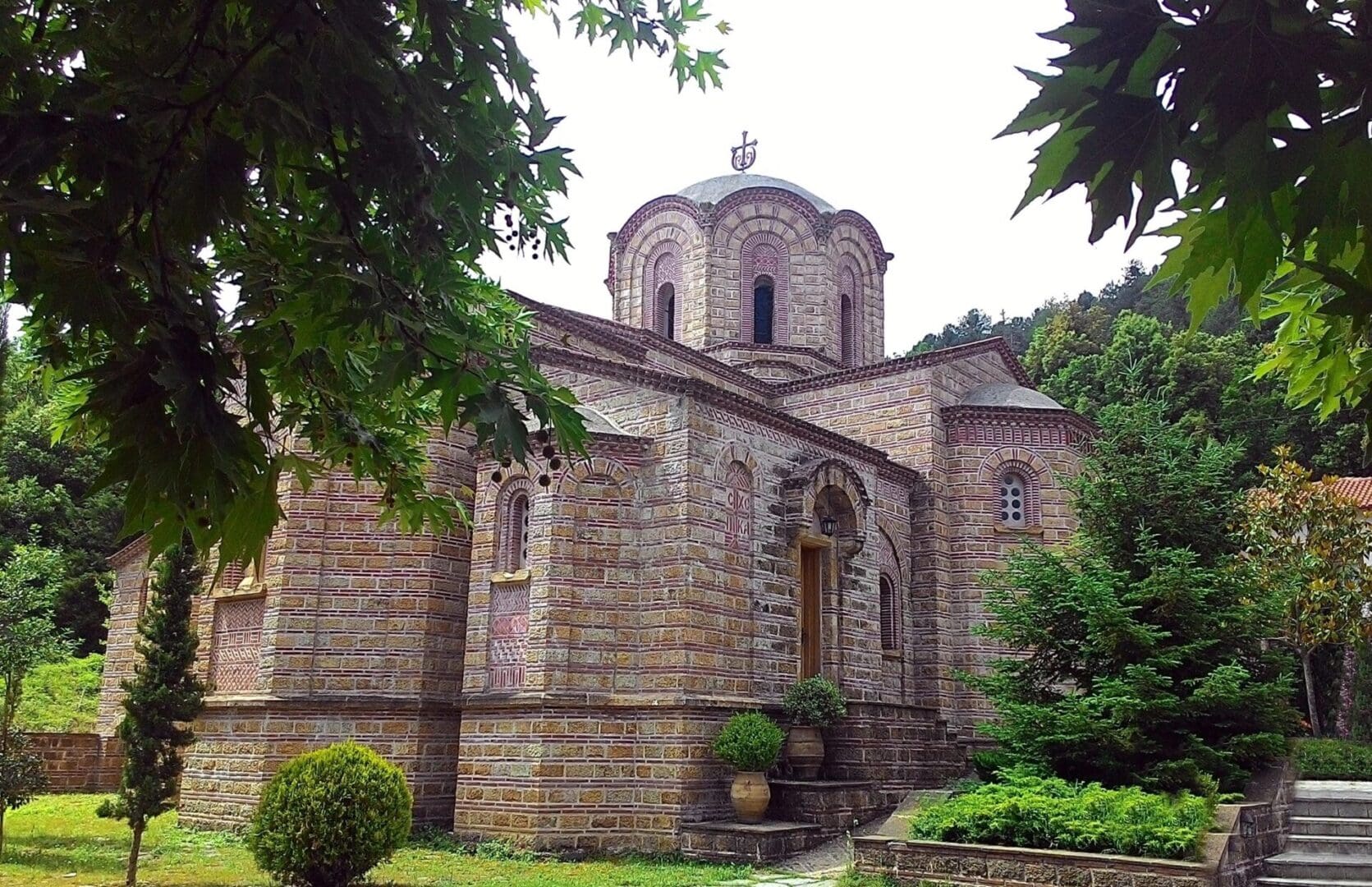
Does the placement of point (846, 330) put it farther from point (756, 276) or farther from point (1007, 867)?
point (1007, 867)

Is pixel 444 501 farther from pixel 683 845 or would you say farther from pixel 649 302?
pixel 649 302

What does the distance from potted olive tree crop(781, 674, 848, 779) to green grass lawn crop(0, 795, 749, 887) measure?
1983 mm

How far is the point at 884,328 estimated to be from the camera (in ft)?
71.9

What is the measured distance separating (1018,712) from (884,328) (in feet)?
38.6

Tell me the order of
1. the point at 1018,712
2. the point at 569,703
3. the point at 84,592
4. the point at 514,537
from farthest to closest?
the point at 84,592 < the point at 514,537 < the point at 569,703 < the point at 1018,712

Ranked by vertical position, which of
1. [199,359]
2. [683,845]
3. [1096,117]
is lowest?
[683,845]

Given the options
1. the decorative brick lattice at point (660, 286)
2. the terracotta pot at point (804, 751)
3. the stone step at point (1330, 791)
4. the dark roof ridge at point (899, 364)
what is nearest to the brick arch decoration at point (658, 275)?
the decorative brick lattice at point (660, 286)

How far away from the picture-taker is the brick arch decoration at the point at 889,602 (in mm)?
16766

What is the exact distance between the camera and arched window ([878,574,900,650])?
55.1ft

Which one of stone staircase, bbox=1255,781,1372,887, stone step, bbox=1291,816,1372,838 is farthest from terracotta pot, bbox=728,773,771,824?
stone step, bbox=1291,816,1372,838

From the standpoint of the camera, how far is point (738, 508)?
1354 cm

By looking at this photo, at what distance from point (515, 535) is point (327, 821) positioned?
4.43 meters

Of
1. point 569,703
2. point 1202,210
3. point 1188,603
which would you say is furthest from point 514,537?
point 1202,210

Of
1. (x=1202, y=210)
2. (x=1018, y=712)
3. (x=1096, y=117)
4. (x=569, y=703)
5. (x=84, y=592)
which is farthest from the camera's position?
(x=84, y=592)
